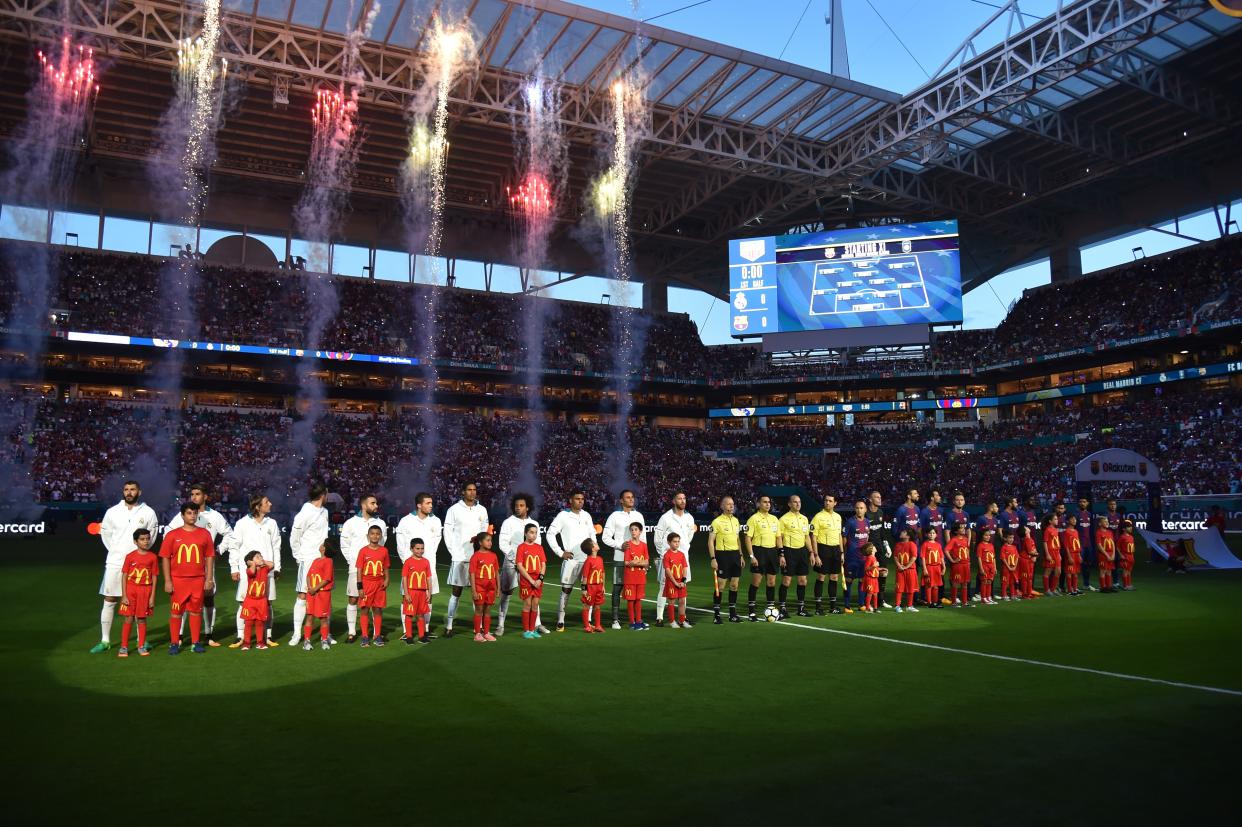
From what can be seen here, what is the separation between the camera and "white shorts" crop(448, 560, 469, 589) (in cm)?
1168

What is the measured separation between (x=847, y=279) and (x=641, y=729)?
38016mm

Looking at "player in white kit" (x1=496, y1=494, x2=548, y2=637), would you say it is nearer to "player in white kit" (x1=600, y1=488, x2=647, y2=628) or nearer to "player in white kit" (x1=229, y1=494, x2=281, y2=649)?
"player in white kit" (x1=600, y1=488, x2=647, y2=628)

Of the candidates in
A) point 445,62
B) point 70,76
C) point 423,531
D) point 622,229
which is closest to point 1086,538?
point 423,531

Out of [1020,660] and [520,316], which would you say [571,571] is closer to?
[1020,660]

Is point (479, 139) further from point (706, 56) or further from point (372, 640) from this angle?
point (372, 640)

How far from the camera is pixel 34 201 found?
140ft

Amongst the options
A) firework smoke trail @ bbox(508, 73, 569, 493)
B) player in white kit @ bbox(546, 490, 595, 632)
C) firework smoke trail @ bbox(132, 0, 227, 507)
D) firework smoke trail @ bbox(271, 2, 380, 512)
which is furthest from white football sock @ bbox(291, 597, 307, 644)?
firework smoke trail @ bbox(508, 73, 569, 493)

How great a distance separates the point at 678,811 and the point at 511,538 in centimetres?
725

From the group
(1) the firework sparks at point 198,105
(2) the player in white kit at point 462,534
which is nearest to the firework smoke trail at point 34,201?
(1) the firework sparks at point 198,105

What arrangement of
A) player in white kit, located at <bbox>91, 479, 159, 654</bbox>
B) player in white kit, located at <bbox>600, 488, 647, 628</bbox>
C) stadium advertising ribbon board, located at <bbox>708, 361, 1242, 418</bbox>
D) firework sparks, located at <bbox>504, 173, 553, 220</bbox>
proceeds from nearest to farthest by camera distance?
player in white kit, located at <bbox>91, 479, 159, 654</bbox>
player in white kit, located at <bbox>600, 488, 647, 628</bbox>
firework sparks, located at <bbox>504, 173, 553, 220</bbox>
stadium advertising ribbon board, located at <bbox>708, 361, 1242, 418</bbox>

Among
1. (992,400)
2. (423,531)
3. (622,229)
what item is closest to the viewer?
(423,531)

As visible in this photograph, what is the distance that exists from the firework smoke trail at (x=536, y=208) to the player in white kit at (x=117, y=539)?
24.3 metres

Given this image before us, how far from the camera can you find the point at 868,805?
4750 mm

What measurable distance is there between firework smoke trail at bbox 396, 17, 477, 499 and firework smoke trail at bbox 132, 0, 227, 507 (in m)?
7.13
